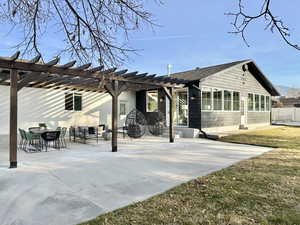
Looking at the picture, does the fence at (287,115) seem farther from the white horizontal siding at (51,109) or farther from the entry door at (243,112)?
the white horizontal siding at (51,109)

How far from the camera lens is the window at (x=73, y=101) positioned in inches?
441

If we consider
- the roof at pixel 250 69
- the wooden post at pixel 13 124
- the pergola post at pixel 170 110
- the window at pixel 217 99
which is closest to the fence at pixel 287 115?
the roof at pixel 250 69

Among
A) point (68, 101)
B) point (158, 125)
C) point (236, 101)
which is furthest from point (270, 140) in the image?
point (68, 101)

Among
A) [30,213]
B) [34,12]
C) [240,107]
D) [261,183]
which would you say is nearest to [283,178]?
[261,183]

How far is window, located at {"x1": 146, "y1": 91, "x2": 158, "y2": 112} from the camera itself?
1320cm

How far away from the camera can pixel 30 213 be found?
2.79 metres

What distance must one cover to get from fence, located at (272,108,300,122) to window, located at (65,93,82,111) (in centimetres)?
2249

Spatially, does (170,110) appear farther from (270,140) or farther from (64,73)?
(270,140)

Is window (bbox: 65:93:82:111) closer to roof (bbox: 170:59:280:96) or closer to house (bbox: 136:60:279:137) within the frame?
house (bbox: 136:60:279:137)

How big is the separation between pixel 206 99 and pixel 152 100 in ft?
12.4

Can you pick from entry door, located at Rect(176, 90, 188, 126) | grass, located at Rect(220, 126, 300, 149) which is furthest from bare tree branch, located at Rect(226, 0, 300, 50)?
entry door, located at Rect(176, 90, 188, 126)

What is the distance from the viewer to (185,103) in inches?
507

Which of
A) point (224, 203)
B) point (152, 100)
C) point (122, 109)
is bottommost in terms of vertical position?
point (224, 203)

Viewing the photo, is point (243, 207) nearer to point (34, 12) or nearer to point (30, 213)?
point (30, 213)
